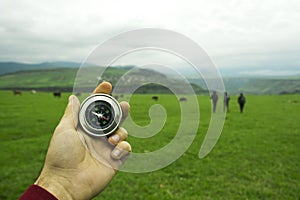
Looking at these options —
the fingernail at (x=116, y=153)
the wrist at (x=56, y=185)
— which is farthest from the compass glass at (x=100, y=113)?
the wrist at (x=56, y=185)

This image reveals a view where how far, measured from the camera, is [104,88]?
2980mm

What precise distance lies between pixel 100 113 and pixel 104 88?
1.07ft

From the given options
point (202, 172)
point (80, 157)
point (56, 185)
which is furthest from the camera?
point (202, 172)

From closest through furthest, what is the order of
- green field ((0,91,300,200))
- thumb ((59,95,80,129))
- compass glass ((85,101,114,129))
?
compass glass ((85,101,114,129))
thumb ((59,95,80,129))
green field ((0,91,300,200))

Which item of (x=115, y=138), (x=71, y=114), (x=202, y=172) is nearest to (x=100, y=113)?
(x=115, y=138)

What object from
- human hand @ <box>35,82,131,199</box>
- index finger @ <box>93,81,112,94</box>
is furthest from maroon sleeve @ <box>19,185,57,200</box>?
index finger @ <box>93,81,112,94</box>

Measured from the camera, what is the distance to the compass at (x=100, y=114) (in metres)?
2.79

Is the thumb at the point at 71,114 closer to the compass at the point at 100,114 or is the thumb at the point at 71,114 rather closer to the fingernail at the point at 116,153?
the compass at the point at 100,114

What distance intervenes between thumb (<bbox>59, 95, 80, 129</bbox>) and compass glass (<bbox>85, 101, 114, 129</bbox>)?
0.63 ft

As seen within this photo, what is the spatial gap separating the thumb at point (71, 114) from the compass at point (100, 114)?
4.9 inches

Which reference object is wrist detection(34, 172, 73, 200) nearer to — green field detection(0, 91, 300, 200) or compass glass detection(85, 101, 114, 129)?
compass glass detection(85, 101, 114, 129)

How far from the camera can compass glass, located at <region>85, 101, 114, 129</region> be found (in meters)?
2.79

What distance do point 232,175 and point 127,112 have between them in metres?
6.33

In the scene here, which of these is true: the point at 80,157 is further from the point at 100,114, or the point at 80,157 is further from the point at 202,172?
the point at 202,172
